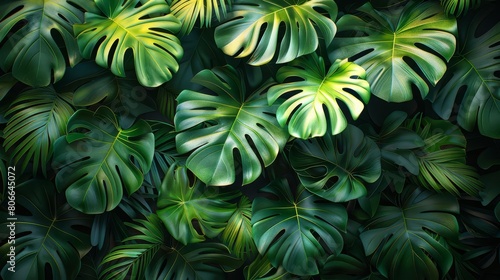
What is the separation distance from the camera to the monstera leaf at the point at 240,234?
61.5 inches

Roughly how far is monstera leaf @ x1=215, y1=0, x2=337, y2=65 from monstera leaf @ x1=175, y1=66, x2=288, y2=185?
0.10 m

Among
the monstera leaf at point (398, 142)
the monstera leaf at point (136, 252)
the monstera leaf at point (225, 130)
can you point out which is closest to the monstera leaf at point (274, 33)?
the monstera leaf at point (225, 130)

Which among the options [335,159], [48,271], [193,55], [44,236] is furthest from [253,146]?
[48,271]

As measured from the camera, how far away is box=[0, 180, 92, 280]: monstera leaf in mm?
1500

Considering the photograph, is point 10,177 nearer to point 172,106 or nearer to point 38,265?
point 38,265

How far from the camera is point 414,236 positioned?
155 centimetres

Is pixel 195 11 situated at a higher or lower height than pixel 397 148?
higher

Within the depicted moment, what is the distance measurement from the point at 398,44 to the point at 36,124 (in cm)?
111

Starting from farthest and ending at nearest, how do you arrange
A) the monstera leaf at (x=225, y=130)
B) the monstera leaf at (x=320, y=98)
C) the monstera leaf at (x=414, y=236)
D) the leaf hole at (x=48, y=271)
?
the leaf hole at (x=48, y=271) < the monstera leaf at (x=414, y=236) < the monstera leaf at (x=225, y=130) < the monstera leaf at (x=320, y=98)

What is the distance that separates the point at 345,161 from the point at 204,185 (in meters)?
0.44

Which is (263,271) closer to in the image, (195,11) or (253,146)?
(253,146)

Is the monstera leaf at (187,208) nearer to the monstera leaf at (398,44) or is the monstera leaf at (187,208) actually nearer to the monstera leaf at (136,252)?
the monstera leaf at (136,252)

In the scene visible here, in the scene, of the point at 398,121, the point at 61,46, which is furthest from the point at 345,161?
the point at 61,46

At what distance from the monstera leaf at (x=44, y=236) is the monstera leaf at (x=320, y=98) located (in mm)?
750
